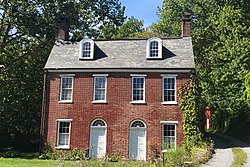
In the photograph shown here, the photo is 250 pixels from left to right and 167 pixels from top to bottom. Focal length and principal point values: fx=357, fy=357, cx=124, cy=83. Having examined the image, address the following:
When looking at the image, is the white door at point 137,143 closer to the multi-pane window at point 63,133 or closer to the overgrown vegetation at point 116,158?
the overgrown vegetation at point 116,158

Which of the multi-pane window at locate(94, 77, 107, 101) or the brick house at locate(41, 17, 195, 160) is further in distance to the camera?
the multi-pane window at locate(94, 77, 107, 101)

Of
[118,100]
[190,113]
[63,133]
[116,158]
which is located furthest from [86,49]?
[190,113]

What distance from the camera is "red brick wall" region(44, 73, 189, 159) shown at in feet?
86.9

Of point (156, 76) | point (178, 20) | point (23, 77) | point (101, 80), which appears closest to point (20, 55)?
point (23, 77)

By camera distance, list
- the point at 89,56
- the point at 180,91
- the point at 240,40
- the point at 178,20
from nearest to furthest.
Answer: the point at 180,91 → the point at 89,56 → the point at 240,40 → the point at 178,20

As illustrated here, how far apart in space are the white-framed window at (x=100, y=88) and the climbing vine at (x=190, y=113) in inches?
230

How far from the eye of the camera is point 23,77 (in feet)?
113

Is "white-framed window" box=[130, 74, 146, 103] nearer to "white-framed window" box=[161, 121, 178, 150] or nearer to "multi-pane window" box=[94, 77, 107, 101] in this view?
"multi-pane window" box=[94, 77, 107, 101]

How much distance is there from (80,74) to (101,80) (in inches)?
68.7

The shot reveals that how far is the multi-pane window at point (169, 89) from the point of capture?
26828mm

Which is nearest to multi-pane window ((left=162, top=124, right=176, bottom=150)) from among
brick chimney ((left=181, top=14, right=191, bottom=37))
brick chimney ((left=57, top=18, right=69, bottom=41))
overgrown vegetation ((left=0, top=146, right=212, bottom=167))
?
overgrown vegetation ((left=0, top=146, right=212, bottom=167))

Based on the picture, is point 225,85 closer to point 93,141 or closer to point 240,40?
point 240,40

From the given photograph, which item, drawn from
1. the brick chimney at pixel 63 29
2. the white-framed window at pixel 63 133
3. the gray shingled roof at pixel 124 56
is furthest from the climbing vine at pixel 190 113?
the brick chimney at pixel 63 29

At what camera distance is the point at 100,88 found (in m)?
27.8
